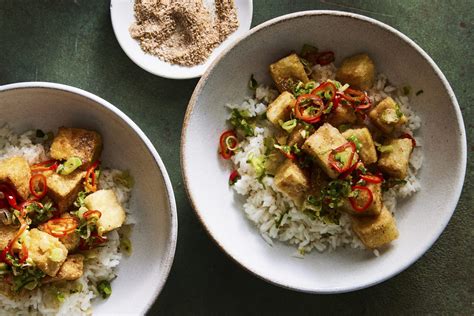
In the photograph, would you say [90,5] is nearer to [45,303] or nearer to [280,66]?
[280,66]

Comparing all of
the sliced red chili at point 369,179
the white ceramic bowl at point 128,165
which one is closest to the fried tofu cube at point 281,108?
the sliced red chili at point 369,179

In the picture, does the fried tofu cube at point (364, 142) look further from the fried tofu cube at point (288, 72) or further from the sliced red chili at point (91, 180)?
the sliced red chili at point (91, 180)

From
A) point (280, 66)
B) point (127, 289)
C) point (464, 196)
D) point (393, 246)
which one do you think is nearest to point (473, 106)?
point (464, 196)

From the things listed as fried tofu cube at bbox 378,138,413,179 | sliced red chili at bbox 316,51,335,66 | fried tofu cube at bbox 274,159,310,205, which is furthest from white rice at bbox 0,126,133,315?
fried tofu cube at bbox 378,138,413,179

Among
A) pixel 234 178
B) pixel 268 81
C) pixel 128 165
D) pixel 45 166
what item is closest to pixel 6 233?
pixel 45 166

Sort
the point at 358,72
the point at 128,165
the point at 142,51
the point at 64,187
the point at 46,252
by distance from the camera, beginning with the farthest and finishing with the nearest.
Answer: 1. the point at 142,51
2. the point at 128,165
3. the point at 358,72
4. the point at 64,187
5. the point at 46,252

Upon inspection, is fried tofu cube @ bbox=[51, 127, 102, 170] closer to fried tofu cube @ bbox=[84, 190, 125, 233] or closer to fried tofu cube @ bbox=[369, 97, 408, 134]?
fried tofu cube @ bbox=[84, 190, 125, 233]

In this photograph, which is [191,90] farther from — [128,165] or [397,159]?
[397,159]
